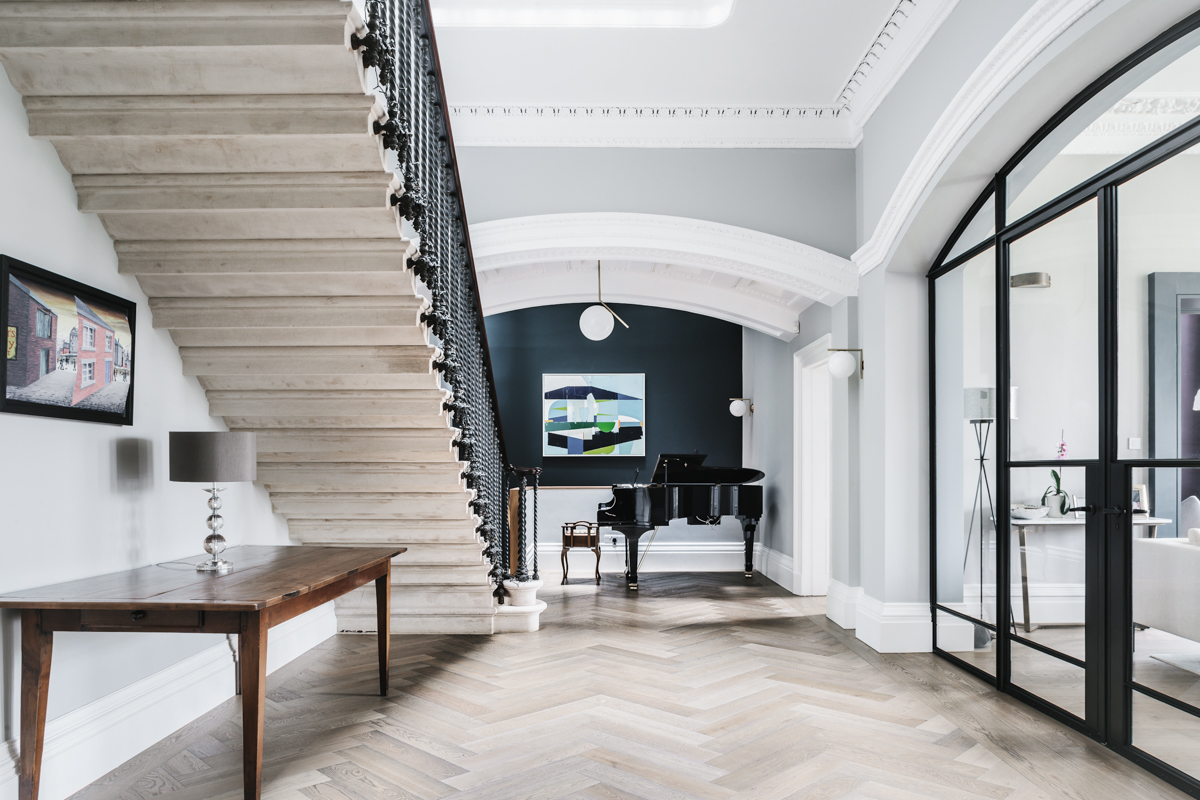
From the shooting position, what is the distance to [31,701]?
249cm

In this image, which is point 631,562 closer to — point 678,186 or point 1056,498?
point 678,186

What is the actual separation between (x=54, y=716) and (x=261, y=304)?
1.75m

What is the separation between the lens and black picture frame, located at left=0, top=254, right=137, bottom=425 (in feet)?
8.35

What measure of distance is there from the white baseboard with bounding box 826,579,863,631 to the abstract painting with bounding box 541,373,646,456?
3728 millimetres

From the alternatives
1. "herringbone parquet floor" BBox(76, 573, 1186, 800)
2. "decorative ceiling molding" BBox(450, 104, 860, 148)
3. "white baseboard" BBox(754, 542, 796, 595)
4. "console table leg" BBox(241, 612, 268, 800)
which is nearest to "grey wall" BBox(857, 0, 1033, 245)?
"decorative ceiling molding" BBox(450, 104, 860, 148)

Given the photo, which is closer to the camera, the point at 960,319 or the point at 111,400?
the point at 111,400

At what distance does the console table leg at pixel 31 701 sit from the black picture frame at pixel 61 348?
2.39 ft

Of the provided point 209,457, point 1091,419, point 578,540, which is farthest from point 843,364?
point 209,457

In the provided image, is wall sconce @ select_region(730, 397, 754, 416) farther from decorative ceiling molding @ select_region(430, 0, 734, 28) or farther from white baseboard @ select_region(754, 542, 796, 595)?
decorative ceiling molding @ select_region(430, 0, 734, 28)

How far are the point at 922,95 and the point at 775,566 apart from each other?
190 inches

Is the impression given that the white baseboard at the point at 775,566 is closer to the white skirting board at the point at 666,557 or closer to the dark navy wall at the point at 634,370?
the white skirting board at the point at 666,557

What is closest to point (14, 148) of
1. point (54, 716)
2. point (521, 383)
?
point (54, 716)

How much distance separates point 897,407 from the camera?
4730 mm

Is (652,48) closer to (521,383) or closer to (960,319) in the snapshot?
(960,319)
